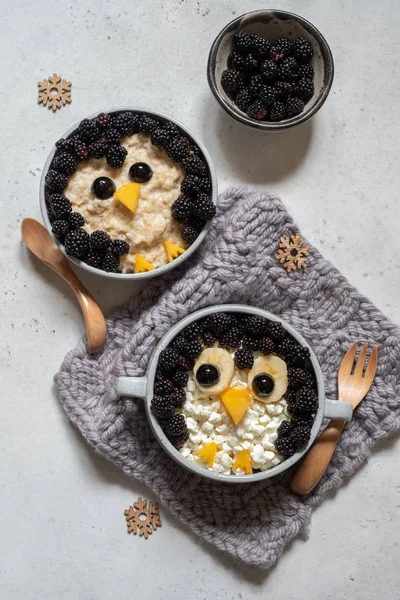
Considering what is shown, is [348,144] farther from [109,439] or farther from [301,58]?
[109,439]

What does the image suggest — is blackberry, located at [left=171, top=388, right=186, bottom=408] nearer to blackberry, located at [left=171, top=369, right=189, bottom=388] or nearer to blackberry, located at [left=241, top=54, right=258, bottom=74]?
blackberry, located at [left=171, top=369, right=189, bottom=388]

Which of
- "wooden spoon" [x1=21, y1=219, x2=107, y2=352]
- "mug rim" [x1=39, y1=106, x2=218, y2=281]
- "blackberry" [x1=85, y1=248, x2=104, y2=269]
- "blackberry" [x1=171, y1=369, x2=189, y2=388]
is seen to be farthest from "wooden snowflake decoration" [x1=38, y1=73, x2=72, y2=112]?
"blackberry" [x1=171, y1=369, x2=189, y2=388]

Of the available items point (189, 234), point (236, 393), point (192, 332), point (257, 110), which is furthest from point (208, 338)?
point (257, 110)

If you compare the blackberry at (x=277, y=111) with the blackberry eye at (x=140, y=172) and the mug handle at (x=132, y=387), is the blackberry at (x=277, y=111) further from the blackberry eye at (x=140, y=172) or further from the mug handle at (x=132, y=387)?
the mug handle at (x=132, y=387)

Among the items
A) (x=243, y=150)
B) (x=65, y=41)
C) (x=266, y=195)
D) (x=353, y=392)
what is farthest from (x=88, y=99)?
(x=353, y=392)

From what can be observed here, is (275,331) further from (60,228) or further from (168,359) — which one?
(60,228)

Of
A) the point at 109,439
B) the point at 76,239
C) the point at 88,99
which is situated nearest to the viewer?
the point at 76,239
